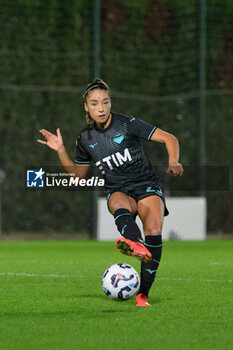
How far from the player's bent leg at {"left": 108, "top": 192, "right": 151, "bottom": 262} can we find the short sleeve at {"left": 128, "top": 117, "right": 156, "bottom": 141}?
1.76 ft

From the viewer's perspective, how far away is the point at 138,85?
19672mm

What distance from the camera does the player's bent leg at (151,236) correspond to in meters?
6.95

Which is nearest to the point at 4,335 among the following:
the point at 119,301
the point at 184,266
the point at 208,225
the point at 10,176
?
the point at 119,301

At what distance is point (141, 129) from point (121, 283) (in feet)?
4.35

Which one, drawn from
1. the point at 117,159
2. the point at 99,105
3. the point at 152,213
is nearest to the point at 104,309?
the point at 152,213

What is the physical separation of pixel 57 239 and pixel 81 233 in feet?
1.77

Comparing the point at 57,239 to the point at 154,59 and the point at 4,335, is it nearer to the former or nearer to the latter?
the point at 154,59

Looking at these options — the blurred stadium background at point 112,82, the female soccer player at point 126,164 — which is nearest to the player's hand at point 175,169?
the female soccer player at point 126,164

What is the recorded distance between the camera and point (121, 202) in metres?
7.00

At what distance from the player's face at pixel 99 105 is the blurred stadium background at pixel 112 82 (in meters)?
10.4

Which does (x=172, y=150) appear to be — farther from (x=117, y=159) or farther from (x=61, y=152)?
(x=61, y=152)

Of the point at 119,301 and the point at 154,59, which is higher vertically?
the point at 154,59

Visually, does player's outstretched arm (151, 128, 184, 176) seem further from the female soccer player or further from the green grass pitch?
the green grass pitch

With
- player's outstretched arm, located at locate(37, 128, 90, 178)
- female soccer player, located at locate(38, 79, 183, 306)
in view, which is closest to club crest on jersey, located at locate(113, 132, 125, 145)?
female soccer player, located at locate(38, 79, 183, 306)
